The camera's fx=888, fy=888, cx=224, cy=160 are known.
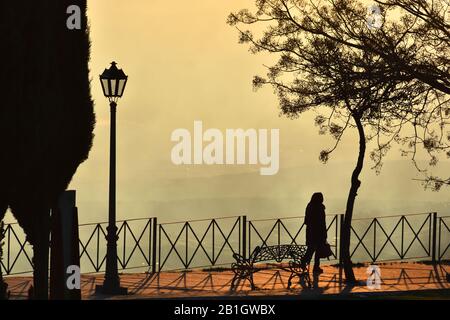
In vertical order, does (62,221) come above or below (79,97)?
below

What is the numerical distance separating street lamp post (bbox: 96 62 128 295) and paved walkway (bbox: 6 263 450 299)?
38 cm

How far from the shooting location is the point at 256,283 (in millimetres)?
17719

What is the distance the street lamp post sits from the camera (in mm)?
17016

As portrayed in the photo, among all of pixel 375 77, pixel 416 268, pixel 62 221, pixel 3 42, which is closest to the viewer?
pixel 62 221

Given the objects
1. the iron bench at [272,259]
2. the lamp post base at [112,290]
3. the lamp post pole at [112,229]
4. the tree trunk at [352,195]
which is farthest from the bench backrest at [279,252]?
the lamp post pole at [112,229]

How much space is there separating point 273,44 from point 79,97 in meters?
5.08

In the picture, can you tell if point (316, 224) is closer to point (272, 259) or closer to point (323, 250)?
point (323, 250)

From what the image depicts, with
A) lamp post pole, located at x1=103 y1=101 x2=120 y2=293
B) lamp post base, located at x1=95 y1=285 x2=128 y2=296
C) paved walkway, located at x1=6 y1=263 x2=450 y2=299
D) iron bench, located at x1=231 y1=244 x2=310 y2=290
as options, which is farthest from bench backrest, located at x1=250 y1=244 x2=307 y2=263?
lamp post pole, located at x1=103 y1=101 x2=120 y2=293

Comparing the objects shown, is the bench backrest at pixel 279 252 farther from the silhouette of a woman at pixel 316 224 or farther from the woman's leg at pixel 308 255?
the silhouette of a woman at pixel 316 224

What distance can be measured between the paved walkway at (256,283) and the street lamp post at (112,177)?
38cm

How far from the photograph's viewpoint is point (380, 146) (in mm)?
18250

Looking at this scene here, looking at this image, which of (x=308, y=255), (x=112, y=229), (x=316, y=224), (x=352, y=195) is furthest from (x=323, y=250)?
(x=112, y=229)
